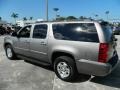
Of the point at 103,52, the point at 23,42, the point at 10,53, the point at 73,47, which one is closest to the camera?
the point at 103,52

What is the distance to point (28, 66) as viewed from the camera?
24.5 ft

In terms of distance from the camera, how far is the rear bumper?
5.01 m

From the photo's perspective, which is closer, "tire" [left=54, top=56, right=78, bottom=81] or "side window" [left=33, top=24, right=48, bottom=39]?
"tire" [left=54, top=56, right=78, bottom=81]

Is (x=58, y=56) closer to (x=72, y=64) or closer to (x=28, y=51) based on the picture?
(x=72, y=64)

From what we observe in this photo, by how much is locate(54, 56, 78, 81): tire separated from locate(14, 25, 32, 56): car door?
160cm

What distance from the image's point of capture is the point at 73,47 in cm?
535

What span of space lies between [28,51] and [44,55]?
0.97 m

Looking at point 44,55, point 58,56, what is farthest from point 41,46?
point 58,56

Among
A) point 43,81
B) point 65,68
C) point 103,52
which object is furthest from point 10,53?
point 103,52

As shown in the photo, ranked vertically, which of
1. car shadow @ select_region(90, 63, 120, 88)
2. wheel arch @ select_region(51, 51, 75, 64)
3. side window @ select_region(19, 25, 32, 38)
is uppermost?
side window @ select_region(19, 25, 32, 38)

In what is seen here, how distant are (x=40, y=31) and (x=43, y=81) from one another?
1.72 m

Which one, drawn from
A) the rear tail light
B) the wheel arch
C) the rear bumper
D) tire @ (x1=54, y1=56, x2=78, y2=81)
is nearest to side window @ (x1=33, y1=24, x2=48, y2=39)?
the wheel arch

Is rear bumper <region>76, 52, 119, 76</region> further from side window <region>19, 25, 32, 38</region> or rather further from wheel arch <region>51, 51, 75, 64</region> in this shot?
side window <region>19, 25, 32, 38</region>

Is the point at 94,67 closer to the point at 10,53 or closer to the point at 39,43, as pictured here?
→ the point at 39,43
